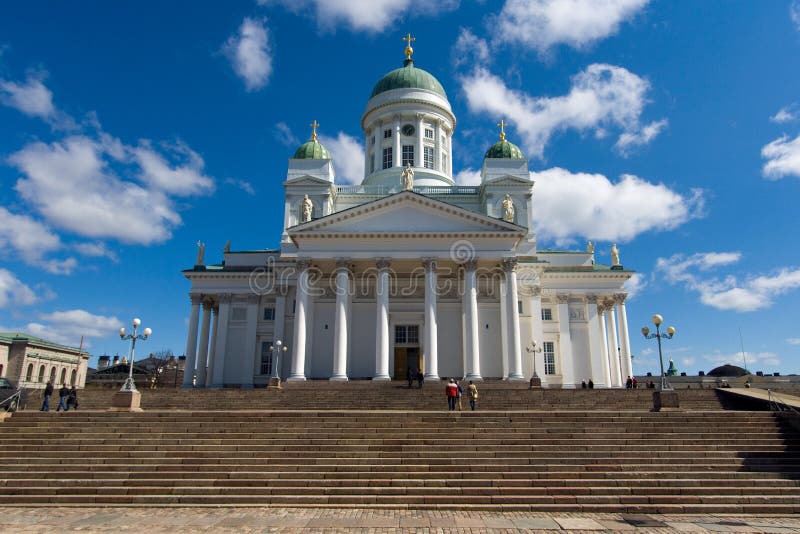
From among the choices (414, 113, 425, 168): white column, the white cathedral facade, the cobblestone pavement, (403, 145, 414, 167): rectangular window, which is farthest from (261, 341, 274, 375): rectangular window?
the cobblestone pavement

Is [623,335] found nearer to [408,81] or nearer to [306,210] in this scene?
[306,210]

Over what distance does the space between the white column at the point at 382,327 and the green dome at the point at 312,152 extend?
647 inches

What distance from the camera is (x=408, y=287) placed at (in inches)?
1548

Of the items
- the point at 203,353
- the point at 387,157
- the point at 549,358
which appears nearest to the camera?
the point at 549,358

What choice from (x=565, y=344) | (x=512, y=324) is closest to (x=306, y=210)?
(x=512, y=324)

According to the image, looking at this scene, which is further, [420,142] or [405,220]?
[420,142]

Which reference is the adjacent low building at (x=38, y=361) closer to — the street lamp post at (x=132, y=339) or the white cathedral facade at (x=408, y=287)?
the white cathedral facade at (x=408, y=287)

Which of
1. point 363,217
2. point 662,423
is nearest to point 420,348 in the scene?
point 363,217

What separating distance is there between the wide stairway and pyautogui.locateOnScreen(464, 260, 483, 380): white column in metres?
13.2

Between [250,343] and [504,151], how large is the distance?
25.9 metres

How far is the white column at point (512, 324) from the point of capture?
32825 millimetres

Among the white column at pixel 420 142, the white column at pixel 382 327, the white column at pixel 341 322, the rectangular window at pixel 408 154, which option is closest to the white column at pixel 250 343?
the white column at pixel 341 322

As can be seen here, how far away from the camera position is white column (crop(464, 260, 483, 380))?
3256cm

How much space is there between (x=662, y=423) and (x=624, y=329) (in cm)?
2766
